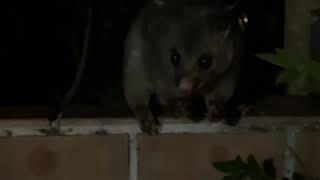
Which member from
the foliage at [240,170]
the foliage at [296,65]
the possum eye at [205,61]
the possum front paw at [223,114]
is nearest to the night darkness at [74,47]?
the possum front paw at [223,114]

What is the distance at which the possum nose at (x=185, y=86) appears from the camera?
1.00 metres

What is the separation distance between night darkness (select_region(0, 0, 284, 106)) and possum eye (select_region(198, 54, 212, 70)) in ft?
0.66

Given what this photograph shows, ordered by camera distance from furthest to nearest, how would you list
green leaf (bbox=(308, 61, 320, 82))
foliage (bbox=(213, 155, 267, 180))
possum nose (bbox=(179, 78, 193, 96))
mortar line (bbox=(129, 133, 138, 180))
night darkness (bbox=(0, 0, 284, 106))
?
1. night darkness (bbox=(0, 0, 284, 106))
2. mortar line (bbox=(129, 133, 138, 180))
3. possum nose (bbox=(179, 78, 193, 96))
4. foliage (bbox=(213, 155, 267, 180))
5. green leaf (bbox=(308, 61, 320, 82))

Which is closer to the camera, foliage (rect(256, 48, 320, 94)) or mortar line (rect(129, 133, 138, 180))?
foliage (rect(256, 48, 320, 94))

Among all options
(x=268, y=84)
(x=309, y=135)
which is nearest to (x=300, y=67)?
(x=309, y=135)

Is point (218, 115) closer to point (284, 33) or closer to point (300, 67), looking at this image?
point (284, 33)

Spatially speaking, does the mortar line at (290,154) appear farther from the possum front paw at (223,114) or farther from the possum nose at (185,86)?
the possum nose at (185,86)

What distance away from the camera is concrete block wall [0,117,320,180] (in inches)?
41.8

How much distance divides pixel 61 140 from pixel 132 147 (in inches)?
5.3

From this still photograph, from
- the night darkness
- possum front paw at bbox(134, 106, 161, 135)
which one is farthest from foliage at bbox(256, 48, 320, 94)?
the night darkness

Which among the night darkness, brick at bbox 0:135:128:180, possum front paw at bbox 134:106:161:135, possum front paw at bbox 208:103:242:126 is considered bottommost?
brick at bbox 0:135:128:180

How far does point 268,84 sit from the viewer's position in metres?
1.29

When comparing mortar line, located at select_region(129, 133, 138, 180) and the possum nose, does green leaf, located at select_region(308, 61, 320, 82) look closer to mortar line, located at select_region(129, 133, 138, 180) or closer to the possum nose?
the possum nose

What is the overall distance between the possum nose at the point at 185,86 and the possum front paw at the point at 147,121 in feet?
0.38
